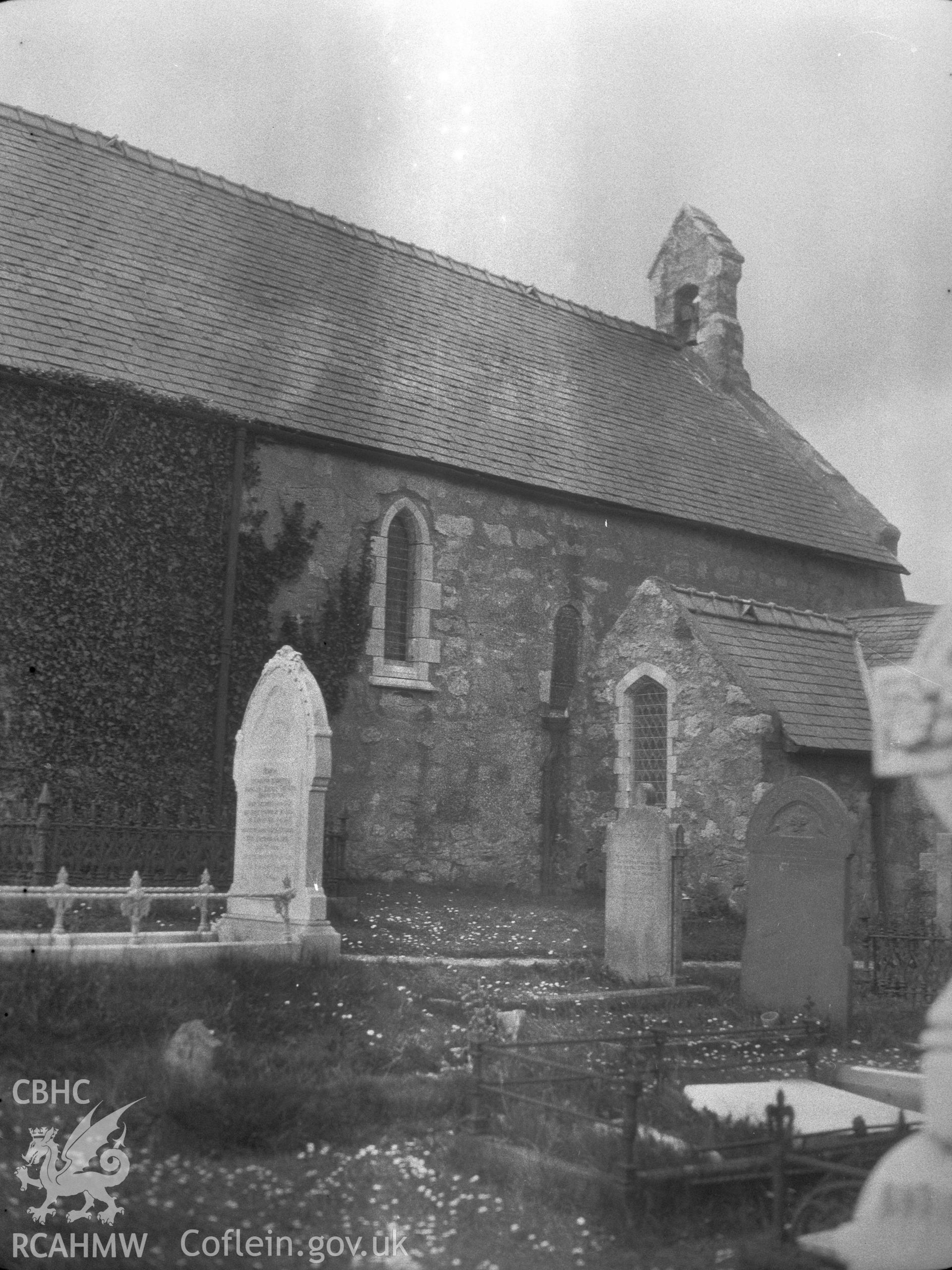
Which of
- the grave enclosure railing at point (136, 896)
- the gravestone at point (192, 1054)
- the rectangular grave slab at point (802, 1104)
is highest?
the grave enclosure railing at point (136, 896)

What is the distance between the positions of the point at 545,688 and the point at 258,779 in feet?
23.5

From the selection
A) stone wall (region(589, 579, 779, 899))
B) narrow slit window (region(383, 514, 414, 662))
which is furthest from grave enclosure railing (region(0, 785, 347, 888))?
stone wall (region(589, 579, 779, 899))

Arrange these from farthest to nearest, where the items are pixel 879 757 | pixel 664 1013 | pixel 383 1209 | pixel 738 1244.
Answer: pixel 664 1013
pixel 383 1209
pixel 738 1244
pixel 879 757

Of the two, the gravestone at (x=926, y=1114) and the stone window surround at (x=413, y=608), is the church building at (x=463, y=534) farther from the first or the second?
the gravestone at (x=926, y=1114)

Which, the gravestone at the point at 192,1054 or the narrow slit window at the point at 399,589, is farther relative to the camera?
the narrow slit window at the point at 399,589

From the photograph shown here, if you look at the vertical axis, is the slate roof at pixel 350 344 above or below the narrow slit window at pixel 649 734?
above

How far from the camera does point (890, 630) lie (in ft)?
58.0

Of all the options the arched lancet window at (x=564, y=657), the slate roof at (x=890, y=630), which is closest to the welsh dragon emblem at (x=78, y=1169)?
the arched lancet window at (x=564, y=657)

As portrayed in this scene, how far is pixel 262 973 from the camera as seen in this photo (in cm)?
878

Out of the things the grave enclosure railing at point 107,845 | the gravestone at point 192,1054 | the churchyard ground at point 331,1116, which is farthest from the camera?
the grave enclosure railing at point 107,845

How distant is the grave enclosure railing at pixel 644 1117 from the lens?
17.0ft

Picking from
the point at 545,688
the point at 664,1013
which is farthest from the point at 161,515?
the point at 664,1013

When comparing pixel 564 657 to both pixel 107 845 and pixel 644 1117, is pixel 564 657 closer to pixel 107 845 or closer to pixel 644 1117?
pixel 107 845

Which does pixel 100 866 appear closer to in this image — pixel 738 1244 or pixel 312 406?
pixel 312 406
